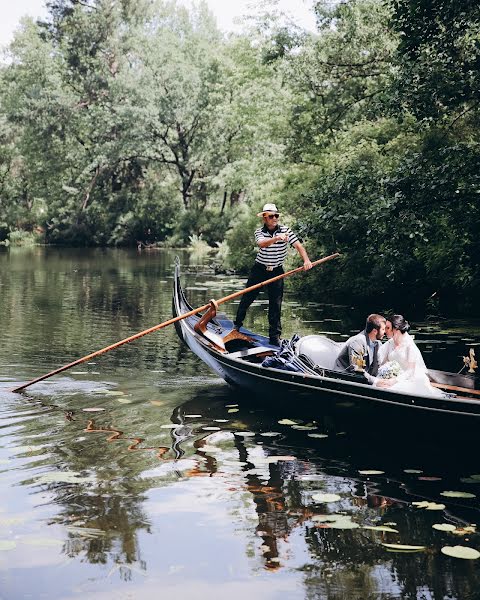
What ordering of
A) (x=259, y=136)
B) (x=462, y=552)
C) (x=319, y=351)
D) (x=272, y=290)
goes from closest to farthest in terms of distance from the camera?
(x=462, y=552) → (x=319, y=351) → (x=272, y=290) → (x=259, y=136)

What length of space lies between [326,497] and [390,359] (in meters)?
1.89

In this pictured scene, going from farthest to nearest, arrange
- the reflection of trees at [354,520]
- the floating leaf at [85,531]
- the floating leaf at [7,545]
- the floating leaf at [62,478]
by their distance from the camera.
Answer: the floating leaf at [62,478] → the floating leaf at [85,531] → the floating leaf at [7,545] → the reflection of trees at [354,520]

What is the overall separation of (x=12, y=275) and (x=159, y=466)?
19884mm

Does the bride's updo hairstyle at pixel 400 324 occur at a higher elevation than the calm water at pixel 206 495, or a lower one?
higher

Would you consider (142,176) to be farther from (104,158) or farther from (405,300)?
(405,300)

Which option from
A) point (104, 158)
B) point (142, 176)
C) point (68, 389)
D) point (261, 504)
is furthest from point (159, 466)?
point (142, 176)

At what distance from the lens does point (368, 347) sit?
7336 millimetres

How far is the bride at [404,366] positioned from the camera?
21.8 feet

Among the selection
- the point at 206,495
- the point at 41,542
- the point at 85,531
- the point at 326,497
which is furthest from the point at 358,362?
the point at 41,542

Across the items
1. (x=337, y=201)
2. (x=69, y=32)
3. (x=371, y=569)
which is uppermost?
(x=69, y=32)

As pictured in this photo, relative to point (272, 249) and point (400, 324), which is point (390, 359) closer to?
point (400, 324)

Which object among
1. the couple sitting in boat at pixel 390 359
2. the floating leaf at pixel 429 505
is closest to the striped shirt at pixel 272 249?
the couple sitting in boat at pixel 390 359

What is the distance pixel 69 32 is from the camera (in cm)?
Answer: 4528

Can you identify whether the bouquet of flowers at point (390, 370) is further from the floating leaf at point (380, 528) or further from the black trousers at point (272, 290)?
the black trousers at point (272, 290)
